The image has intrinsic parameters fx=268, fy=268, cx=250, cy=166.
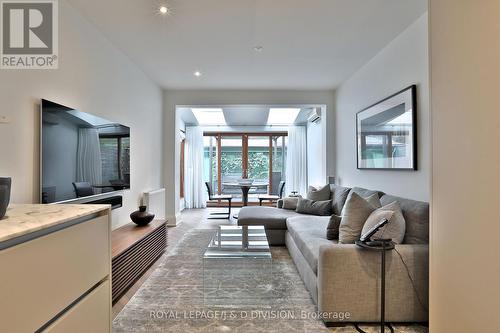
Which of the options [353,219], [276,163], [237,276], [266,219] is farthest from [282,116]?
[237,276]

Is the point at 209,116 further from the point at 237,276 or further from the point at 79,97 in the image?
the point at 237,276

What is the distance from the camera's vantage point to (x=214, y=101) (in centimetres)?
522

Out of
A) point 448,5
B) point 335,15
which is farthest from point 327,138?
point 448,5

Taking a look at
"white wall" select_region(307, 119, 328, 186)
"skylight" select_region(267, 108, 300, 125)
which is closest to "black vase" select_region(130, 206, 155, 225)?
"white wall" select_region(307, 119, 328, 186)

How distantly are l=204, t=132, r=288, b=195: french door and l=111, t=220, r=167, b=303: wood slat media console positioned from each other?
4713mm

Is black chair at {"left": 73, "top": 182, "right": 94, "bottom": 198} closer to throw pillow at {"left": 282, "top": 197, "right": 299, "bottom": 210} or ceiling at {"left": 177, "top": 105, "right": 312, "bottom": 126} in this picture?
throw pillow at {"left": 282, "top": 197, "right": 299, "bottom": 210}

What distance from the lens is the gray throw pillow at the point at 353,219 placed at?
2.33 m

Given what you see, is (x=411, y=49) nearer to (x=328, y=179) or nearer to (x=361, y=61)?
(x=361, y=61)

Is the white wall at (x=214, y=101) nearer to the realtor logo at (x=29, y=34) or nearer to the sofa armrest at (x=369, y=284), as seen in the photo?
the realtor logo at (x=29, y=34)

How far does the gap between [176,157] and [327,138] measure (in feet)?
10.1

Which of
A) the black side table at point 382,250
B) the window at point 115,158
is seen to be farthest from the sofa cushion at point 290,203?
the black side table at point 382,250

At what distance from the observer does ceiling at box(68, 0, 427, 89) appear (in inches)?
98.7

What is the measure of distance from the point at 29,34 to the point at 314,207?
3878mm

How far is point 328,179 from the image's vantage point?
524 centimetres
